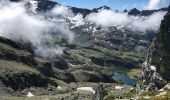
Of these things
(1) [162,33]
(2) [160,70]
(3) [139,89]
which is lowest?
(3) [139,89]

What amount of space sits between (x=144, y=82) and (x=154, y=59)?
29.3 ft

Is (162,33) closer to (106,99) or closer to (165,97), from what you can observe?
(106,99)

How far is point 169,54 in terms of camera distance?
401ft

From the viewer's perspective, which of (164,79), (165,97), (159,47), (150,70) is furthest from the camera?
(159,47)

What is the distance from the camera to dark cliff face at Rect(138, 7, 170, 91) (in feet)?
366

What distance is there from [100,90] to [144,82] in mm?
32496

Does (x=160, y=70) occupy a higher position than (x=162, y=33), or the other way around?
(x=162, y=33)

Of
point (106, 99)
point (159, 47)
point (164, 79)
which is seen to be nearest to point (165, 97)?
point (106, 99)

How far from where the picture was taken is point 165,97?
74.6 metres

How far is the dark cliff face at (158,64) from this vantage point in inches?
4397

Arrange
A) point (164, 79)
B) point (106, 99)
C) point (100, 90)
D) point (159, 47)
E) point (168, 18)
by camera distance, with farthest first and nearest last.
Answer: point (168, 18)
point (159, 47)
point (164, 79)
point (106, 99)
point (100, 90)

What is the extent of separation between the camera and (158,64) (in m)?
121

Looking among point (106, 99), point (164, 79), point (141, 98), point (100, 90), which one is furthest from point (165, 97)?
point (164, 79)

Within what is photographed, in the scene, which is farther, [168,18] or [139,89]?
[168,18]
